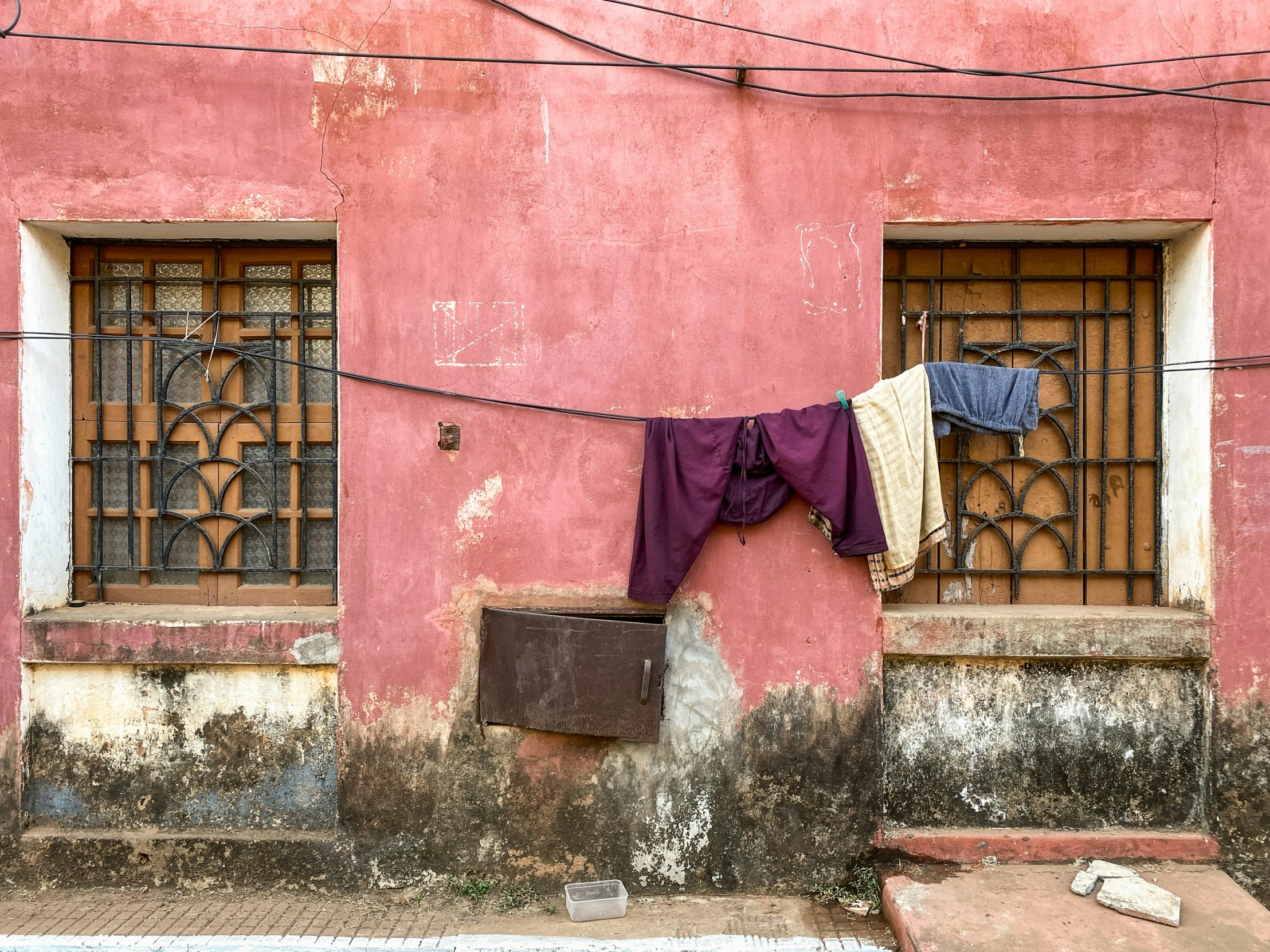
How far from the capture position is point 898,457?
362cm

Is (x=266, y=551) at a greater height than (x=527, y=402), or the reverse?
(x=527, y=402)

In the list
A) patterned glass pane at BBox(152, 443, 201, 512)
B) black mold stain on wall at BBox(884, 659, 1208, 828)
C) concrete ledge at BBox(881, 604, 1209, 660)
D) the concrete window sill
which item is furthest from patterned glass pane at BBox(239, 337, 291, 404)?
black mold stain on wall at BBox(884, 659, 1208, 828)

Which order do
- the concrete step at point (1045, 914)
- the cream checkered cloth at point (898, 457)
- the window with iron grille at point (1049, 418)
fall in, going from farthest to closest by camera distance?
the window with iron grille at point (1049, 418), the cream checkered cloth at point (898, 457), the concrete step at point (1045, 914)

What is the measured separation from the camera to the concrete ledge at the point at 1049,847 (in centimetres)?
372

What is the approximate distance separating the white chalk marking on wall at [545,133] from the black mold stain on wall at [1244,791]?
12.8 ft

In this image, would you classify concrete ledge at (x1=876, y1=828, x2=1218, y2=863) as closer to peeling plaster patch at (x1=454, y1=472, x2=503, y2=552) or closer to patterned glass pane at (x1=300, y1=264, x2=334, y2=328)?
peeling plaster patch at (x1=454, y1=472, x2=503, y2=552)

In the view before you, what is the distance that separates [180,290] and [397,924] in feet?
10.3

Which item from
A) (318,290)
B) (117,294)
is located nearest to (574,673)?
(318,290)

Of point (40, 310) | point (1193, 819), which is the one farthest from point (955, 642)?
point (40, 310)

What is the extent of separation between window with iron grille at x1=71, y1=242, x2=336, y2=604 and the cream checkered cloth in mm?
2548

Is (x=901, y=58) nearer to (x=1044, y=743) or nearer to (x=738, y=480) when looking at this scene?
(x=738, y=480)

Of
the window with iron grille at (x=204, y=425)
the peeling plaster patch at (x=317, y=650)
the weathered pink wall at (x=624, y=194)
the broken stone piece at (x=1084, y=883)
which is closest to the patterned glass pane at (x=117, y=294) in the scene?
the window with iron grille at (x=204, y=425)

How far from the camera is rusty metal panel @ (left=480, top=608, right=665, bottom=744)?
3.67 m

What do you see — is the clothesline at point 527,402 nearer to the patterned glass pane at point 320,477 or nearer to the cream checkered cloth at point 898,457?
the patterned glass pane at point 320,477
